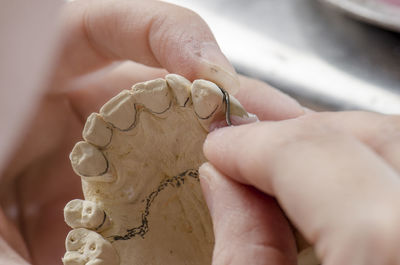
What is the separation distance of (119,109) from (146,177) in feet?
0.33

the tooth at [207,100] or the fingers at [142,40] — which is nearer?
the tooth at [207,100]

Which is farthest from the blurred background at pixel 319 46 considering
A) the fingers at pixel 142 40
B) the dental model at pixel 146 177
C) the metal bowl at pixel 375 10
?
the dental model at pixel 146 177

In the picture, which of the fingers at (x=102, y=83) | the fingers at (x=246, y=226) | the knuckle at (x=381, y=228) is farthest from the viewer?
the fingers at (x=102, y=83)

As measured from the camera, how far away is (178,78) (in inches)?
21.4

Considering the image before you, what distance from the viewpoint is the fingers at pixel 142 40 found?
2.13 feet

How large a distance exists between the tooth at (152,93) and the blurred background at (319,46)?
52cm

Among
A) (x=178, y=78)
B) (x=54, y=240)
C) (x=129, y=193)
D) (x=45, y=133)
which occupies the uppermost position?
(x=178, y=78)

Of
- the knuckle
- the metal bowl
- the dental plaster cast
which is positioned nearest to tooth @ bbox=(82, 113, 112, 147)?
the dental plaster cast

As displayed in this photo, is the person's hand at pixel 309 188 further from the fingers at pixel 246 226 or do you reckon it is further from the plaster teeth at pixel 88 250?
the plaster teeth at pixel 88 250

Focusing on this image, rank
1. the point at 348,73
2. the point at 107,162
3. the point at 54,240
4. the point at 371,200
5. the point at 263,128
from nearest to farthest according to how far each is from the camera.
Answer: the point at 371,200 → the point at 263,128 → the point at 107,162 → the point at 54,240 → the point at 348,73

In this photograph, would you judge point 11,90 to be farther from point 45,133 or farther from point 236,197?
point 45,133

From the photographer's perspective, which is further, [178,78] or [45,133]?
[45,133]

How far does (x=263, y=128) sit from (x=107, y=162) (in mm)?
196

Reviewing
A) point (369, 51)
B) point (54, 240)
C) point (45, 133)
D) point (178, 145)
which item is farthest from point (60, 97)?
point (369, 51)
